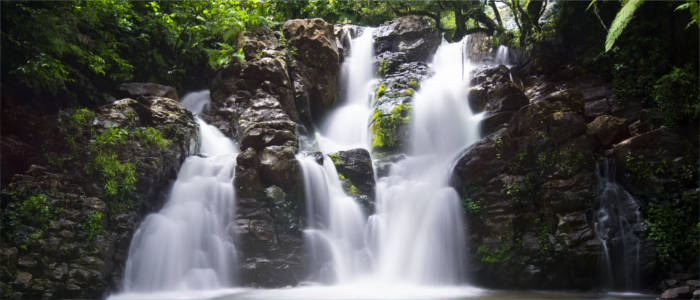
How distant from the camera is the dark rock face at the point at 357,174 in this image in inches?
341

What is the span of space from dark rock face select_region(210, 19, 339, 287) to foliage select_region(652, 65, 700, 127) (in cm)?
765

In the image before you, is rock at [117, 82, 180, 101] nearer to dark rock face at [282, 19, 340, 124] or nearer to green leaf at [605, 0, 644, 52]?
dark rock face at [282, 19, 340, 124]

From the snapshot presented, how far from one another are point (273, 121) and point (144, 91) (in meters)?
3.67

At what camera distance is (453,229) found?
798cm

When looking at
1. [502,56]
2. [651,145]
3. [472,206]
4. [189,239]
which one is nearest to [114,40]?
[189,239]

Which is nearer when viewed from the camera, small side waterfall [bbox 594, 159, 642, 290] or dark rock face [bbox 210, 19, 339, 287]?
small side waterfall [bbox 594, 159, 642, 290]

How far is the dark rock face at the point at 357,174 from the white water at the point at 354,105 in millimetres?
1814

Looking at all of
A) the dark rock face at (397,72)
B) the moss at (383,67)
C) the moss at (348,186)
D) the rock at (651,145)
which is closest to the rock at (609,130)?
the rock at (651,145)

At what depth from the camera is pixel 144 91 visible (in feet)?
31.7

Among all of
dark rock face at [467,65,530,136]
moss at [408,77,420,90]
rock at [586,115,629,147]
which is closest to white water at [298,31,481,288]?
dark rock face at [467,65,530,136]

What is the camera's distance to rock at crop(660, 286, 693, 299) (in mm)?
5819

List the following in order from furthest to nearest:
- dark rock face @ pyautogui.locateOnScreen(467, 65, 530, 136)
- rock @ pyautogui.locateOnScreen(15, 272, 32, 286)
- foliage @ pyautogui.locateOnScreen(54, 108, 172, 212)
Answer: dark rock face @ pyautogui.locateOnScreen(467, 65, 530, 136) → foliage @ pyautogui.locateOnScreen(54, 108, 172, 212) → rock @ pyautogui.locateOnScreen(15, 272, 32, 286)

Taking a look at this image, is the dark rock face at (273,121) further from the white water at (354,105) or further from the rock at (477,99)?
the rock at (477,99)

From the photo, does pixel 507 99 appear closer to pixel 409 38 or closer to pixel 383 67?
pixel 383 67
